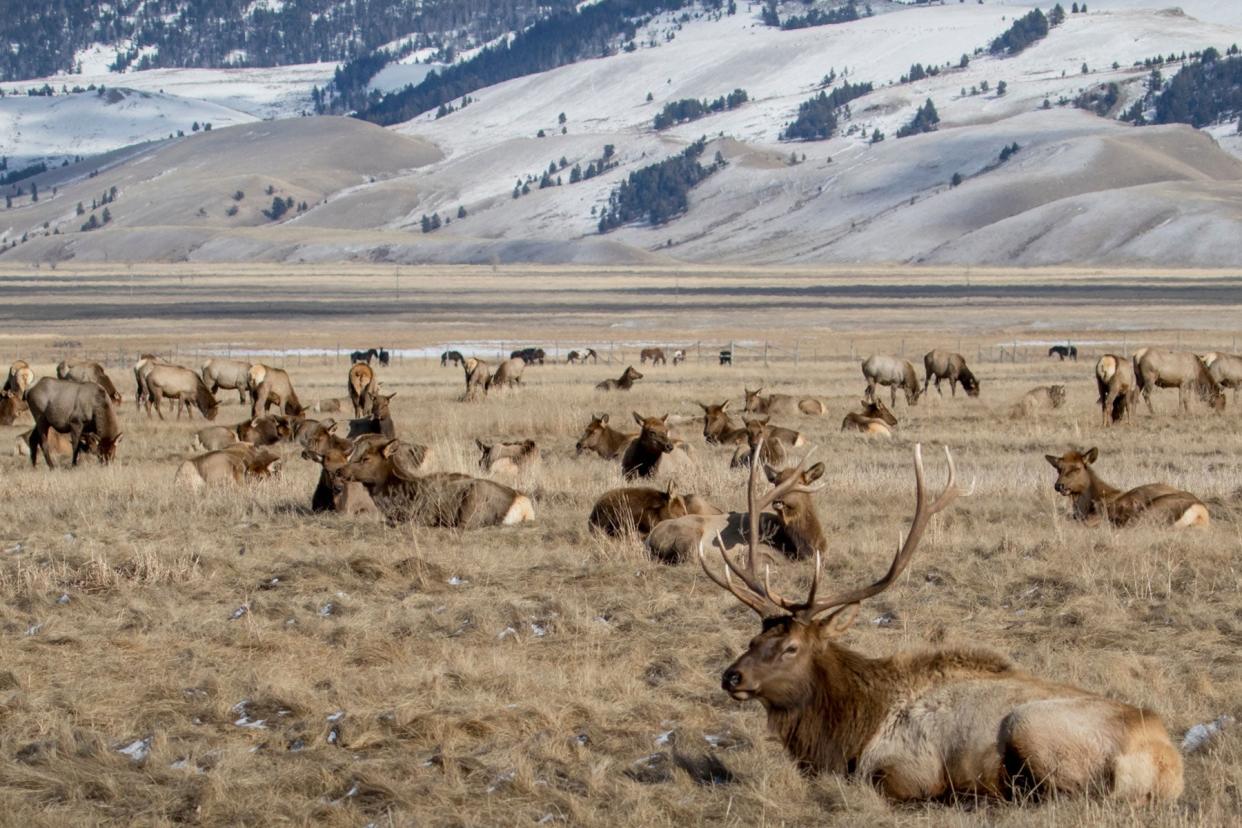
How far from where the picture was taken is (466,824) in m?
6.62

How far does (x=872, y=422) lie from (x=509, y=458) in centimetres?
854

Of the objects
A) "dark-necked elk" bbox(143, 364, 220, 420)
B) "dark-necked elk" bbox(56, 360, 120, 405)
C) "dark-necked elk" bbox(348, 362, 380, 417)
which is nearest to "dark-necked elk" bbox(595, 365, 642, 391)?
"dark-necked elk" bbox(348, 362, 380, 417)

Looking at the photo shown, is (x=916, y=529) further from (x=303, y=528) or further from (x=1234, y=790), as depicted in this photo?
(x=303, y=528)

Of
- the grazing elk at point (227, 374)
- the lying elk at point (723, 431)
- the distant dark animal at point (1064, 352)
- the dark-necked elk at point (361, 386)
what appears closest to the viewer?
the lying elk at point (723, 431)

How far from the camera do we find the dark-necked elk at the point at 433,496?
14359 mm

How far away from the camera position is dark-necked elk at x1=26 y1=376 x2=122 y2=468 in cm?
2058

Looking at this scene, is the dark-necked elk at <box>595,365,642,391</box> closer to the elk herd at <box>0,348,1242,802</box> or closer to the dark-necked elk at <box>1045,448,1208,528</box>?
the elk herd at <box>0,348,1242,802</box>

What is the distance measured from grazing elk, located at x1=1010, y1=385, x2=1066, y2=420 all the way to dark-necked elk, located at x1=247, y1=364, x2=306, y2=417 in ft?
43.7

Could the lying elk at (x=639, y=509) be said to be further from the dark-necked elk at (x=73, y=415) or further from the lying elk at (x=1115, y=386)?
the lying elk at (x=1115, y=386)

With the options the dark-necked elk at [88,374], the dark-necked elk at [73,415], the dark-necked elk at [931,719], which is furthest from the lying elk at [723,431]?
the dark-necked elk at [931,719]

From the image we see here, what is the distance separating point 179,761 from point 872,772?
328cm

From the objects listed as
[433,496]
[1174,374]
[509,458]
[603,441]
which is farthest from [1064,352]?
[433,496]

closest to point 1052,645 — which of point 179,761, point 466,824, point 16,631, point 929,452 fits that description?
point 466,824

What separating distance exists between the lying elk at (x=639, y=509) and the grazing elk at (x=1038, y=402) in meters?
15.7
